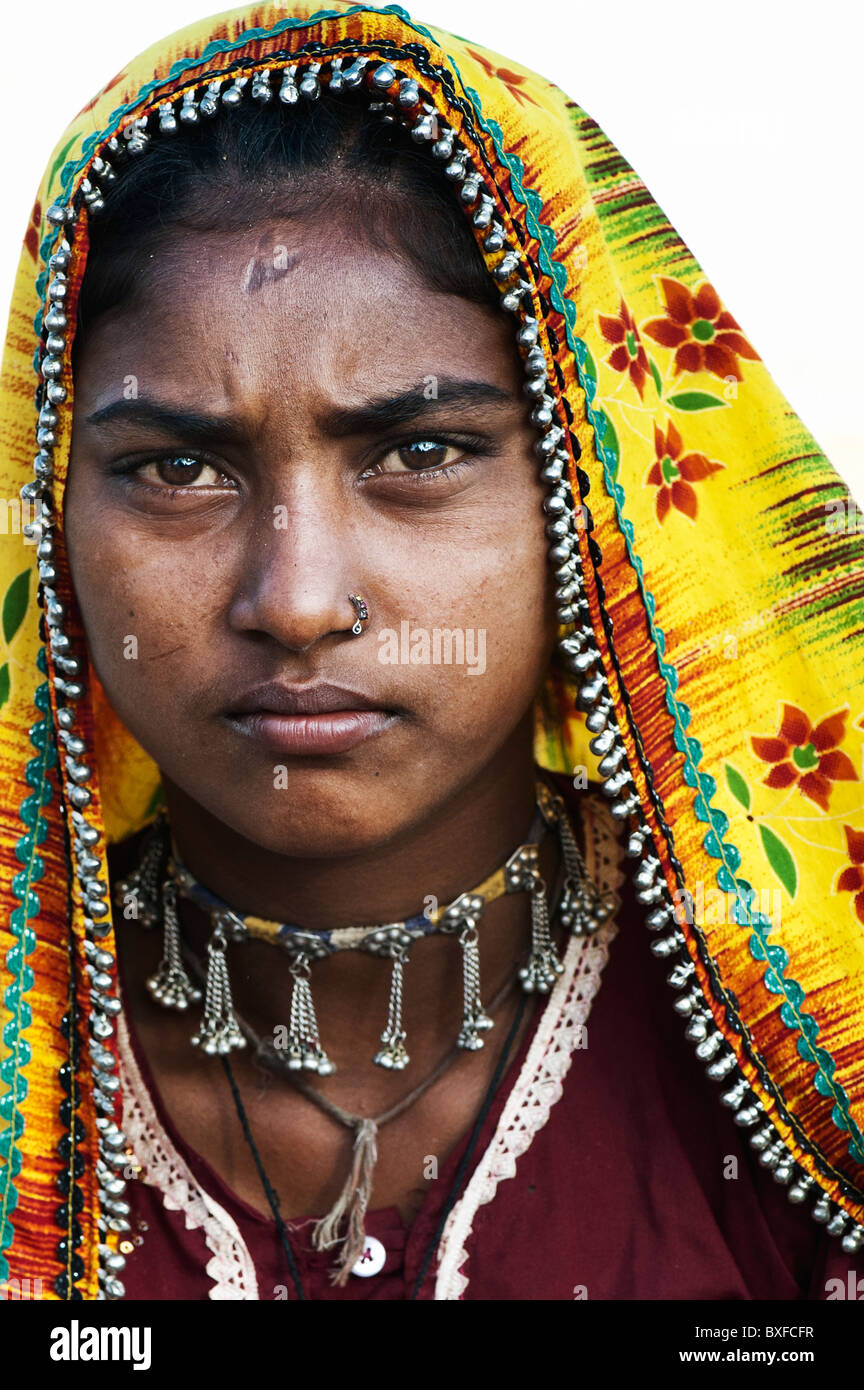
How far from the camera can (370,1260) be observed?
155cm

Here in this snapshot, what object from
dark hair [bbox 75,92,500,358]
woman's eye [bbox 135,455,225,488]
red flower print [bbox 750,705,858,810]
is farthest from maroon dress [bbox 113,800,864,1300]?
dark hair [bbox 75,92,500,358]

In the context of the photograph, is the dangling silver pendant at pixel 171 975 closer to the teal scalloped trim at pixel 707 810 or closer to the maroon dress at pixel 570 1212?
the maroon dress at pixel 570 1212

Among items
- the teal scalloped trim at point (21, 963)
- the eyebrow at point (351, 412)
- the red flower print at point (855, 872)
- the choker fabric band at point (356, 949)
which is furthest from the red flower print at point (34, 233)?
the red flower print at point (855, 872)

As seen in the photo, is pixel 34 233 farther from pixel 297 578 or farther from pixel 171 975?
pixel 171 975

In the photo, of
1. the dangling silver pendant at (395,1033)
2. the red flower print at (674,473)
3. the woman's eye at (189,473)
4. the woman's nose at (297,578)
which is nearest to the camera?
the woman's nose at (297,578)

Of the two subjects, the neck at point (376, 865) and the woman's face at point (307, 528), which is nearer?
the woman's face at point (307, 528)

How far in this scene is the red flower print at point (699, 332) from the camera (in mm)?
1563

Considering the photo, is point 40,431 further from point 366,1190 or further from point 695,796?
point 366,1190

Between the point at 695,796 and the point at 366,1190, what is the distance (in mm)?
580

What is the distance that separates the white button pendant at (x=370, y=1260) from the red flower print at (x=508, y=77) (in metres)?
1.26

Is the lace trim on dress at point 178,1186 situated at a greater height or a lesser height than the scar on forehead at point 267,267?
lesser

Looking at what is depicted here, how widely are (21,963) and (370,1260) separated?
0.51 metres

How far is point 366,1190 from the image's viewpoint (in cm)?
158

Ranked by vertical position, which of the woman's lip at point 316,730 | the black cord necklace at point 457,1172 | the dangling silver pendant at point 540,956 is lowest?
the black cord necklace at point 457,1172
